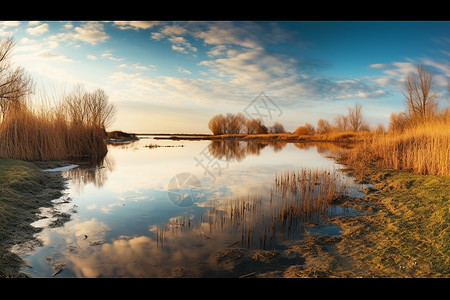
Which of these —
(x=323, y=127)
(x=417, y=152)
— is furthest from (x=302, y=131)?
(x=417, y=152)

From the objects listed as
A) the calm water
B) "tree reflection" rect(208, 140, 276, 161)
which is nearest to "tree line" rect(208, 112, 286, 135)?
"tree reflection" rect(208, 140, 276, 161)

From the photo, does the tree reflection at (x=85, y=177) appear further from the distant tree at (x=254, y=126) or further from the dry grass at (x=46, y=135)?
the distant tree at (x=254, y=126)

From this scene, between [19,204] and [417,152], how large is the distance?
1489 cm

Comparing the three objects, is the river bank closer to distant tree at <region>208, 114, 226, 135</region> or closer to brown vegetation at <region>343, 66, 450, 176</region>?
brown vegetation at <region>343, 66, 450, 176</region>

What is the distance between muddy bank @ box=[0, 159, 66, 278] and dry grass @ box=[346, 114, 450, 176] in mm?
12342

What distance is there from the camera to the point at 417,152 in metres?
12.1

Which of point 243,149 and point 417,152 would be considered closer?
point 417,152

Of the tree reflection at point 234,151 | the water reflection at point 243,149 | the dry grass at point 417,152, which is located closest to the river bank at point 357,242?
the dry grass at point 417,152

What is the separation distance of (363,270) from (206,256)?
7.93 ft

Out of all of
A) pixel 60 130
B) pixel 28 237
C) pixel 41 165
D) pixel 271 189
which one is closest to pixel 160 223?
pixel 28 237

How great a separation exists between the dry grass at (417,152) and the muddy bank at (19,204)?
40.5 ft

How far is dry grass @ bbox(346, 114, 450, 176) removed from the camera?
10.0 meters

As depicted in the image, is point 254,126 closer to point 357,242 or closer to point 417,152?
point 417,152

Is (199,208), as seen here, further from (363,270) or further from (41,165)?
(41,165)
